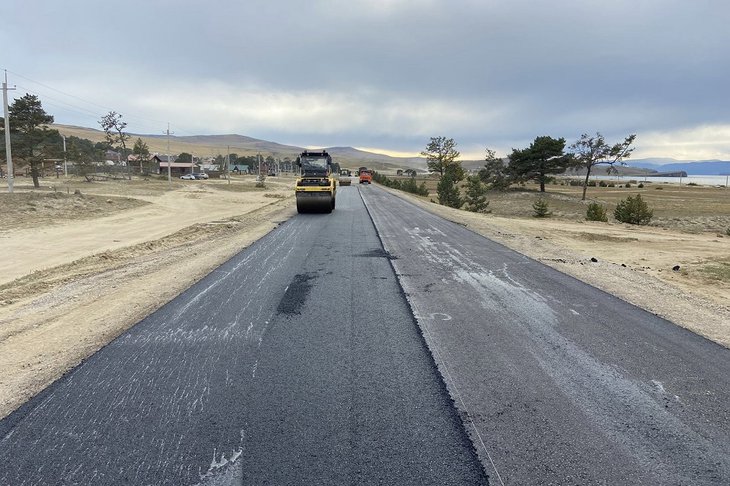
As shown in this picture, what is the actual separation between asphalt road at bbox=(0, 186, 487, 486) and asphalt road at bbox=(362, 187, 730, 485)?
0.36 m

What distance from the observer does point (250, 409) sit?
3.82 metres

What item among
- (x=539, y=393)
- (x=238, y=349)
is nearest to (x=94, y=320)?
(x=238, y=349)

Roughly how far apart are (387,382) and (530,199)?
2249 inches

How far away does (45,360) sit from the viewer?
16.4 ft

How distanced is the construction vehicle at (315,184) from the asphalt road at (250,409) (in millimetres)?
15904

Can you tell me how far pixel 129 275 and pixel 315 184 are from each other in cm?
1389

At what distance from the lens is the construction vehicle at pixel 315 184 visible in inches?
882

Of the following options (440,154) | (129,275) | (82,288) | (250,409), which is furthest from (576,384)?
(440,154)

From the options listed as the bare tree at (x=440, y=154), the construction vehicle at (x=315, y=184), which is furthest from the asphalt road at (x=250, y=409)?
the bare tree at (x=440, y=154)

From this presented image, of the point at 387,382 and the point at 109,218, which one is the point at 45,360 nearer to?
the point at 387,382

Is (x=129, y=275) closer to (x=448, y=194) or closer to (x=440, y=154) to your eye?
(x=448, y=194)

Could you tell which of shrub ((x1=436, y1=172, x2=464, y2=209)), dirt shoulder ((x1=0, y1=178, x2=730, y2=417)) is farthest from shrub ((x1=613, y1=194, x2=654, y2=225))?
shrub ((x1=436, y1=172, x2=464, y2=209))

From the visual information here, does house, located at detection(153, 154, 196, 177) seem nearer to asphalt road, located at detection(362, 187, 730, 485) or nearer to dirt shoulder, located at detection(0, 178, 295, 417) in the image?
dirt shoulder, located at detection(0, 178, 295, 417)

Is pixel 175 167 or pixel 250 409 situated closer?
pixel 250 409
